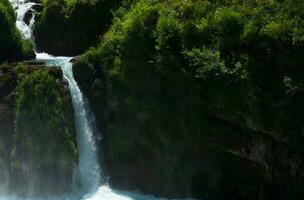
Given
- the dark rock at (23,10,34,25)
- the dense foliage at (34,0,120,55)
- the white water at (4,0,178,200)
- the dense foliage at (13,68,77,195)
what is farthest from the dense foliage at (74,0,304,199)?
the dark rock at (23,10,34,25)

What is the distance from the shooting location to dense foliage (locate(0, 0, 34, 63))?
90.9 feet

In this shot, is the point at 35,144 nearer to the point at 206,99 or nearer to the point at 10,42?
the point at 206,99

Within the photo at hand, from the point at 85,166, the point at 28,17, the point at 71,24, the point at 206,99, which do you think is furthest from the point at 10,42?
the point at 206,99

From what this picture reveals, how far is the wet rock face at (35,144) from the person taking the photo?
22266 mm

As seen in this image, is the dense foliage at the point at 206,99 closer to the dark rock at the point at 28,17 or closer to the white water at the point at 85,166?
the white water at the point at 85,166

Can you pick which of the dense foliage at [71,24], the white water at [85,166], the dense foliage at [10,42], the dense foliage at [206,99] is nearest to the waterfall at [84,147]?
the white water at [85,166]

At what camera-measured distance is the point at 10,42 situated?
27.9m

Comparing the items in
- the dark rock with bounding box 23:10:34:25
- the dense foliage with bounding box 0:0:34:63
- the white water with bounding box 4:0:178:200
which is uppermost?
the dark rock with bounding box 23:10:34:25

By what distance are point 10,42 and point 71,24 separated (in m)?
3.48

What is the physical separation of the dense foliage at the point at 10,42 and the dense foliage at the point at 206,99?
5.88 m

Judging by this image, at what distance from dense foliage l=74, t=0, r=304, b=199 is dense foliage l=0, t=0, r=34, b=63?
5884 millimetres

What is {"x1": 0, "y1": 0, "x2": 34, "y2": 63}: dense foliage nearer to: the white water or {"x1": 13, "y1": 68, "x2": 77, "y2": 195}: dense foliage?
the white water

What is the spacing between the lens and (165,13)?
72.1 feet

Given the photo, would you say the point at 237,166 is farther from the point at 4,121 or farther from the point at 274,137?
the point at 4,121
